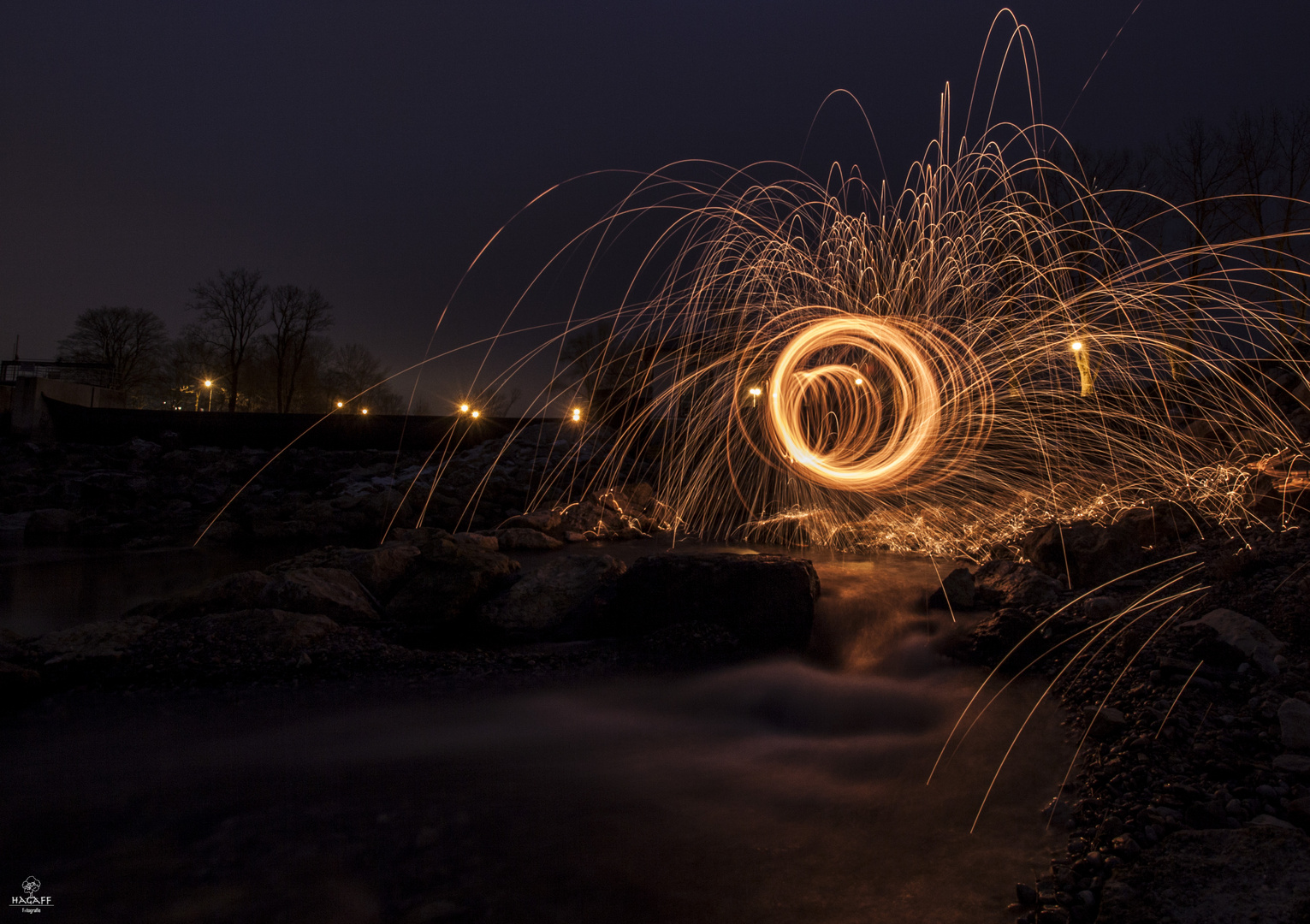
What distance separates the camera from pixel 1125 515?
29.3 feet

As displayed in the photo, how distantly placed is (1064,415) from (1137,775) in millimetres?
10519

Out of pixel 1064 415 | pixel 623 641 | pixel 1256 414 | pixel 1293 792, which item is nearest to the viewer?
pixel 1293 792

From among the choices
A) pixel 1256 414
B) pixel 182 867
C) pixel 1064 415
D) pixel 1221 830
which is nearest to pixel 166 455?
pixel 182 867

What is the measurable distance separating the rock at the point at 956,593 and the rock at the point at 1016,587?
171 millimetres

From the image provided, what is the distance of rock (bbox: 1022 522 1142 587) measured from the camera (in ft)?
26.1

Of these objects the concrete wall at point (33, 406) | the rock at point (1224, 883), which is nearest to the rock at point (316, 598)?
the rock at point (1224, 883)

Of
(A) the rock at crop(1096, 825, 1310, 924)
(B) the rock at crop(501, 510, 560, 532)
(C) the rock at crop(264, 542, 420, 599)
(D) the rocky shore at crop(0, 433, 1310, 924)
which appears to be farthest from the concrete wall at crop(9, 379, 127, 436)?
(A) the rock at crop(1096, 825, 1310, 924)

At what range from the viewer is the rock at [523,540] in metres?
15.6

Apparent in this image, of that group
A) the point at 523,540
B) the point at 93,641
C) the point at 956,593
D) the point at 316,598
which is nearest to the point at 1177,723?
the point at 956,593

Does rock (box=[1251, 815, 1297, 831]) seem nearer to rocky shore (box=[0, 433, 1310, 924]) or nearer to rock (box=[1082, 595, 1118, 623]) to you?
rocky shore (box=[0, 433, 1310, 924])

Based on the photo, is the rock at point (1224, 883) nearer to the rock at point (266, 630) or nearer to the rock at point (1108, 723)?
the rock at point (1108, 723)

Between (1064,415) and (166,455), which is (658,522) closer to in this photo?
(1064,415)

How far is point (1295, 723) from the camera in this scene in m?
3.74

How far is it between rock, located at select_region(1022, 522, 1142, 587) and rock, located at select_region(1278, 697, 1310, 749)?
4183 millimetres
